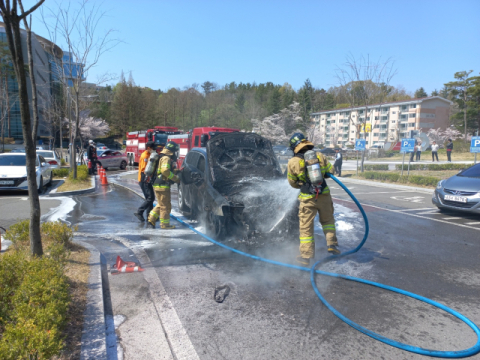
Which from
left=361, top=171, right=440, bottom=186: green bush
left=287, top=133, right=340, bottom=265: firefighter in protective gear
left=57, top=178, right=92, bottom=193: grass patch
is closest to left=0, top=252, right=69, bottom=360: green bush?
left=287, top=133, right=340, bottom=265: firefighter in protective gear

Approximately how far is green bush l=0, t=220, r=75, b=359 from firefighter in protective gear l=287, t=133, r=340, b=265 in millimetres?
3152

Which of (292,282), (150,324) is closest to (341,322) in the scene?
(292,282)

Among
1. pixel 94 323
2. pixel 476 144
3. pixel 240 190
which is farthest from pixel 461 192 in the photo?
pixel 94 323

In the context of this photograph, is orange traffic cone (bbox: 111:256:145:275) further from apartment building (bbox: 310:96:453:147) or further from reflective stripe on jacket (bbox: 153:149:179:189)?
apartment building (bbox: 310:96:453:147)

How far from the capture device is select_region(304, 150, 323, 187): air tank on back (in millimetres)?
4992

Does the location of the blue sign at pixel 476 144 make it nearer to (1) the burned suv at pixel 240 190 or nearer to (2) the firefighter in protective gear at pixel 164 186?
(1) the burned suv at pixel 240 190

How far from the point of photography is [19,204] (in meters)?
9.98

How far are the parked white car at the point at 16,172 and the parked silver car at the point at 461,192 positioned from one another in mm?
11424

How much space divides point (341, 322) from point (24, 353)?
107 inches

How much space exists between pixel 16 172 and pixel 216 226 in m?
8.89

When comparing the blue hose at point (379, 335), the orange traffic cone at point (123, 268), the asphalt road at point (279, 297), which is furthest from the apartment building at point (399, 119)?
the orange traffic cone at point (123, 268)

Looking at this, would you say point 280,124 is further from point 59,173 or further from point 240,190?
point 240,190

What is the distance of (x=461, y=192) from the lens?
8555 mm

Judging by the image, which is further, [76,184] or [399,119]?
[399,119]
